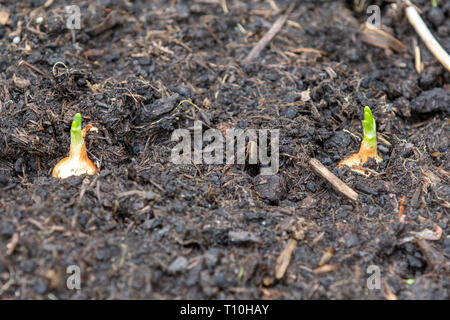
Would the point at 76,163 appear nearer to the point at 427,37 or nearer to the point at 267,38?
the point at 267,38

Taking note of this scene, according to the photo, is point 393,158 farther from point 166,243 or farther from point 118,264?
point 118,264

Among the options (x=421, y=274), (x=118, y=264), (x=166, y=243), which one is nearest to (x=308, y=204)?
(x=421, y=274)

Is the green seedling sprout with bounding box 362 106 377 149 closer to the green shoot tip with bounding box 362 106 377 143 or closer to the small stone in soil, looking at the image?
the green shoot tip with bounding box 362 106 377 143

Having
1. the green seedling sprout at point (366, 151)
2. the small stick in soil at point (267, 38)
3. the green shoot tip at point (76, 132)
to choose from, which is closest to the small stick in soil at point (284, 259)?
the green seedling sprout at point (366, 151)

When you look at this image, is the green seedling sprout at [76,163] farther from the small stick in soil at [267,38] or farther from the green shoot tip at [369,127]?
the green shoot tip at [369,127]

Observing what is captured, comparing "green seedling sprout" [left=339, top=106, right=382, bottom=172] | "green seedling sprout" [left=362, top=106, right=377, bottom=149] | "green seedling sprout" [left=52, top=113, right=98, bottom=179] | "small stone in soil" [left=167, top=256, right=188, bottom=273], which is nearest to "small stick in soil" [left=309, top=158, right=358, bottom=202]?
"green seedling sprout" [left=339, top=106, right=382, bottom=172]

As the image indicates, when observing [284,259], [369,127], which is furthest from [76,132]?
[369,127]

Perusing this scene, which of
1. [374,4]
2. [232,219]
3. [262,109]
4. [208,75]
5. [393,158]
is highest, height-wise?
[374,4]
